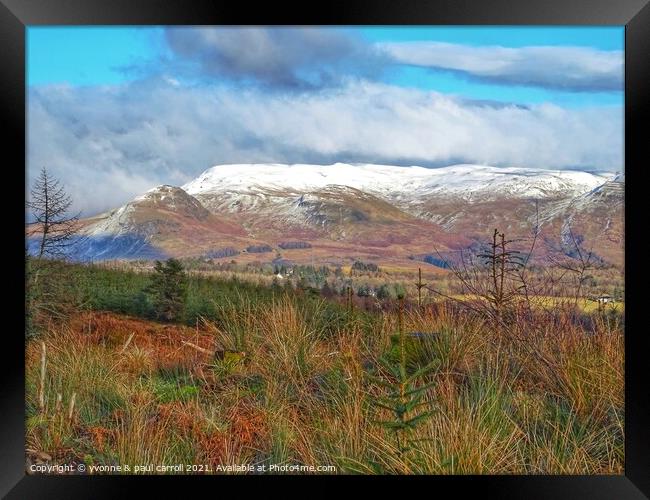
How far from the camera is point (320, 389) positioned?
12.9 ft

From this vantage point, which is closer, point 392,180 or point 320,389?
point 320,389

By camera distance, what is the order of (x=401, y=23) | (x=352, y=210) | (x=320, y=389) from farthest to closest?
(x=352, y=210)
(x=320, y=389)
(x=401, y=23)

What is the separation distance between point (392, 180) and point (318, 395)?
1855 mm

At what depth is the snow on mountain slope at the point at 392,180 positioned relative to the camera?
4840 mm

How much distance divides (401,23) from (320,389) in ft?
7.23

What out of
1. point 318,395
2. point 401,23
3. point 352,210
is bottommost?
point 318,395

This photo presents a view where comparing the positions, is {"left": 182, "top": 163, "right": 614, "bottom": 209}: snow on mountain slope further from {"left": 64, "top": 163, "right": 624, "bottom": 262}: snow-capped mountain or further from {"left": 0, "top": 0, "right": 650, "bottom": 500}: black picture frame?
{"left": 0, "top": 0, "right": 650, "bottom": 500}: black picture frame

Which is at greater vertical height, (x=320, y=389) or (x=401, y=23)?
(x=401, y=23)

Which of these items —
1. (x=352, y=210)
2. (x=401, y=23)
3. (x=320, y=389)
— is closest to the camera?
(x=401, y=23)

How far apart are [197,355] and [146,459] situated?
1.15 metres

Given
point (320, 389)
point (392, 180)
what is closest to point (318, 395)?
point (320, 389)

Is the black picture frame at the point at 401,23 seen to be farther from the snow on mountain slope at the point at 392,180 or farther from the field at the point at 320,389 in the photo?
the snow on mountain slope at the point at 392,180

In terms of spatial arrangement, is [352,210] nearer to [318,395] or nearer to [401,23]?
[318,395]

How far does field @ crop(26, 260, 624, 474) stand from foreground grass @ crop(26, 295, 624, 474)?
0.01 metres
